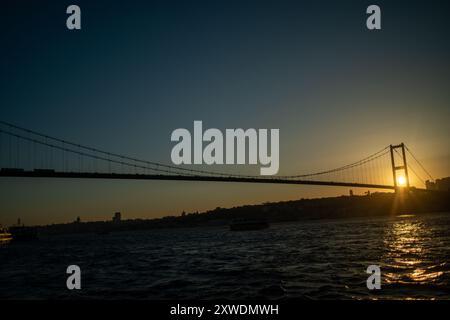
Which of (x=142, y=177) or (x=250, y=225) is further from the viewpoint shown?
(x=250, y=225)

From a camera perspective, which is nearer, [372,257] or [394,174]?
[372,257]

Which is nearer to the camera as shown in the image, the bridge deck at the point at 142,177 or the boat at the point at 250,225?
the bridge deck at the point at 142,177

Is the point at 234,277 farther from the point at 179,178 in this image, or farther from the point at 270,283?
the point at 179,178

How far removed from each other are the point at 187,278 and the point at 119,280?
290 centimetres

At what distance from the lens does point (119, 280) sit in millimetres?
15023

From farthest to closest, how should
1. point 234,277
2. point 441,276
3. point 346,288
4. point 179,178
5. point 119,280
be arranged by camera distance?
point 179,178 → point 119,280 → point 234,277 → point 441,276 → point 346,288

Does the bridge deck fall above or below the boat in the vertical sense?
above

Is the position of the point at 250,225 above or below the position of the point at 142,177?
below

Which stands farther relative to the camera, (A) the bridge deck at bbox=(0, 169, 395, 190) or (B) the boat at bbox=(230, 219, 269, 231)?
(B) the boat at bbox=(230, 219, 269, 231)

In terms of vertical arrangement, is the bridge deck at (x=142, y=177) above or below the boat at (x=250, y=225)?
above
